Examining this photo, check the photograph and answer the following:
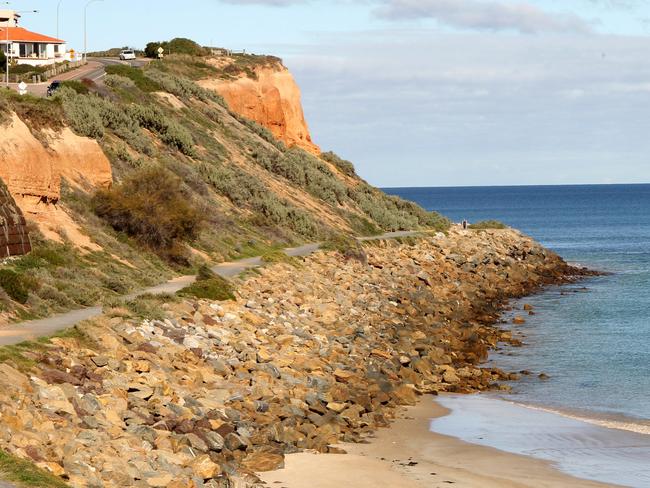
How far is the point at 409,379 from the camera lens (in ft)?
107

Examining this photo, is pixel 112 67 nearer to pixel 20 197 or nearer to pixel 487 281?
pixel 487 281

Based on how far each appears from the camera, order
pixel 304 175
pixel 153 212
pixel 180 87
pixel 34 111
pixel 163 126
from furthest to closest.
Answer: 1. pixel 304 175
2. pixel 180 87
3. pixel 163 126
4. pixel 153 212
5. pixel 34 111

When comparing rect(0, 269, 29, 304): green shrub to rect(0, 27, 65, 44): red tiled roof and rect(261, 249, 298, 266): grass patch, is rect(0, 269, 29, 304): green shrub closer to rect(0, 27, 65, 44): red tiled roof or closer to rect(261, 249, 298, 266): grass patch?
rect(261, 249, 298, 266): grass patch

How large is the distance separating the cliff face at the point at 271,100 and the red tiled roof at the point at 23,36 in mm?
22992

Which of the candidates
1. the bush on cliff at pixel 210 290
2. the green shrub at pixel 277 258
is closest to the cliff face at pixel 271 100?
the green shrub at pixel 277 258

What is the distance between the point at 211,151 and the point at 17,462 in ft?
163

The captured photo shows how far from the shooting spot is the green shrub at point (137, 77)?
67375 millimetres

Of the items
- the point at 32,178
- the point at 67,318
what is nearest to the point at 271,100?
the point at 32,178

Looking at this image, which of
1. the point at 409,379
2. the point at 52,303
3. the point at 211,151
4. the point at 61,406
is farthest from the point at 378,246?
the point at 61,406

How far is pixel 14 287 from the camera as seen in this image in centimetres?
2758

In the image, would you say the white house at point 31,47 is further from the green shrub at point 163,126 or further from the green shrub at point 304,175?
the green shrub at point 163,126

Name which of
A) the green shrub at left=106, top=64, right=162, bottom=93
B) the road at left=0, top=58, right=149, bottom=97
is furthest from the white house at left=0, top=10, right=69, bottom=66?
the green shrub at left=106, top=64, right=162, bottom=93

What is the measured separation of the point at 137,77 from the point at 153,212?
29.7 metres

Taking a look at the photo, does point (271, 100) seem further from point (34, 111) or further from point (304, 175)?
point (34, 111)
